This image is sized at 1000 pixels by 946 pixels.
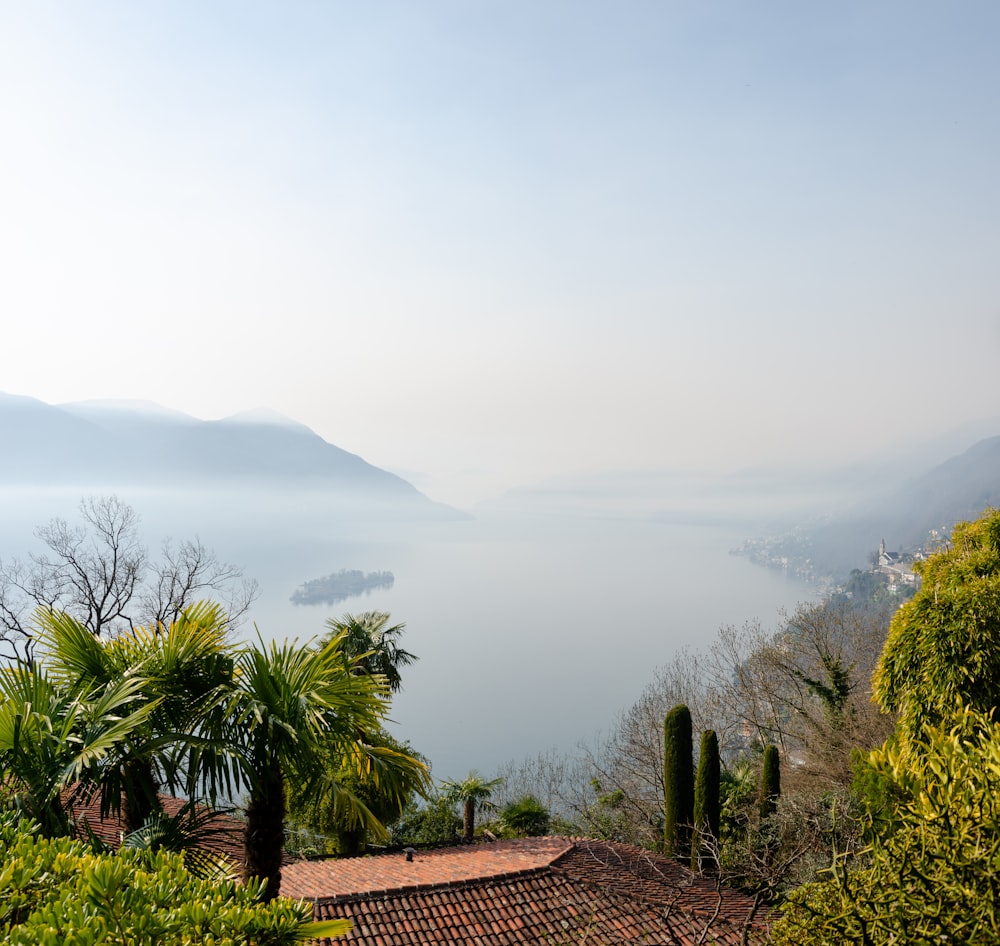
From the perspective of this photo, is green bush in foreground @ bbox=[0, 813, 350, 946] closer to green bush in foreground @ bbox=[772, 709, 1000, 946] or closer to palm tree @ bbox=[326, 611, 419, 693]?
green bush in foreground @ bbox=[772, 709, 1000, 946]

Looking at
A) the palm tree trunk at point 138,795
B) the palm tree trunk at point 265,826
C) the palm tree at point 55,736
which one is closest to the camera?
the palm tree at point 55,736

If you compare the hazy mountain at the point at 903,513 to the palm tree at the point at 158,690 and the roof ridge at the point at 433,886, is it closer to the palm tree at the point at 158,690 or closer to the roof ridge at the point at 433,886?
the roof ridge at the point at 433,886

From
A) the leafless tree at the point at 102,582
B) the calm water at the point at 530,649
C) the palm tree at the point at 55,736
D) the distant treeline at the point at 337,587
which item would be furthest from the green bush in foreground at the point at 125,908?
the distant treeline at the point at 337,587

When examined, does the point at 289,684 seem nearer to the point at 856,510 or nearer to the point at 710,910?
the point at 710,910

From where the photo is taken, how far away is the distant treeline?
160625mm

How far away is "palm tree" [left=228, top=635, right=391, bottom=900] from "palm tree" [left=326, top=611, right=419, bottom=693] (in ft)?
36.0

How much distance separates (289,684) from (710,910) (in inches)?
313

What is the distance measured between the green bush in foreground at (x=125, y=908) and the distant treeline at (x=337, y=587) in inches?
6412

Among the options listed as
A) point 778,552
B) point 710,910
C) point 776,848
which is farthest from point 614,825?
point 778,552

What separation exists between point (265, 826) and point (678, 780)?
12.9m

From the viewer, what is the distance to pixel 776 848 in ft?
40.6

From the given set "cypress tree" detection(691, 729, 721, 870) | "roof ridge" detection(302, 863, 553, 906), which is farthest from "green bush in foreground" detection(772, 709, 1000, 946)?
"cypress tree" detection(691, 729, 721, 870)

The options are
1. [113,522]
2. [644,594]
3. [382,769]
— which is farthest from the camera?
[644,594]

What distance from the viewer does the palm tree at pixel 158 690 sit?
4367mm
